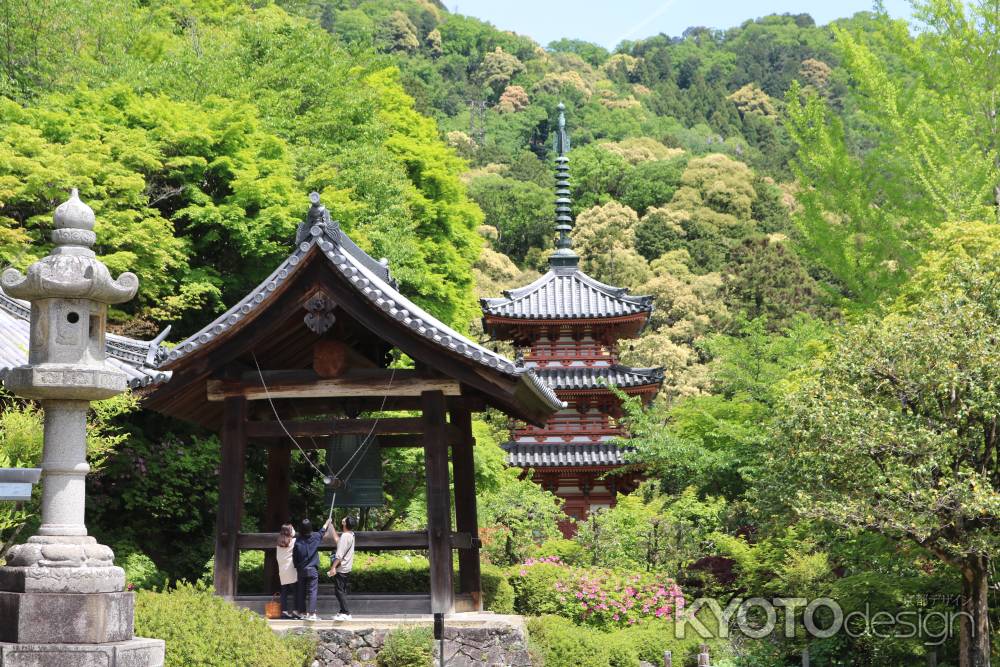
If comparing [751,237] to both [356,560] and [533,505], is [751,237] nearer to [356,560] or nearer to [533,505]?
[533,505]

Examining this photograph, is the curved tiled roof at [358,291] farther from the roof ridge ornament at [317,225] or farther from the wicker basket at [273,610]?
the wicker basket at [273,610]

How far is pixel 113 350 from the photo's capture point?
50.3 feet

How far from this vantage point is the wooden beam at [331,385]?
45.5 ft

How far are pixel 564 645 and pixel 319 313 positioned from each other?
5040 millimetres

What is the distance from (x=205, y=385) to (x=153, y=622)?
4498 millimetres

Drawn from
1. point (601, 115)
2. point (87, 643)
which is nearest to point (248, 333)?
point (87, 643)

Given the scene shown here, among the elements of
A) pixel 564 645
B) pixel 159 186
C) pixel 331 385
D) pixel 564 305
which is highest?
pixel 159 186

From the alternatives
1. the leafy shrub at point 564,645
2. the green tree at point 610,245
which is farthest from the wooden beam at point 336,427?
the green tree at point 610,245

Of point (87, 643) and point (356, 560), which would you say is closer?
point (87, 643)

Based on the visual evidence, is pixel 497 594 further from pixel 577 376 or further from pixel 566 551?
pixel 577 376

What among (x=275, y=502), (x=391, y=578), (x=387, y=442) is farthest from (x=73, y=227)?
(x=391, y=578)

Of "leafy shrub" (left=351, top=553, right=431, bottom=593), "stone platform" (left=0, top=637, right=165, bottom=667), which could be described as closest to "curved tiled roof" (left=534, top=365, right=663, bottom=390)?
"leafy shrub" (left=351, top=553, right=431, bottom=593)

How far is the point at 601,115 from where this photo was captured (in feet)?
309

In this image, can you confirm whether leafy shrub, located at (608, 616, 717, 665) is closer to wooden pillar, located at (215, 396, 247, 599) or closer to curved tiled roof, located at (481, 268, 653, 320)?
wooden pillar, located at (215, 396, 247, 599)
